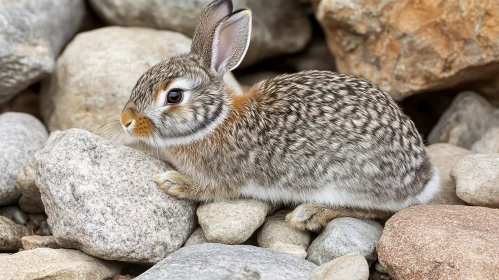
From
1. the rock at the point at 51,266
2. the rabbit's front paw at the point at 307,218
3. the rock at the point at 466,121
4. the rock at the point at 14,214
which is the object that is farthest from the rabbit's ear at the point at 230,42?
the rock at the point at 466,121

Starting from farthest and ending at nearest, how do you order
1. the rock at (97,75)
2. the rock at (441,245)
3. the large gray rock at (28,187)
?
the rock at (97,75) < the large gray rock at (28,187) < the rock at (441,245)

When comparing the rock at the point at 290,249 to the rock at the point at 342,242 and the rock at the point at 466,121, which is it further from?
the rock at the point at 466,121

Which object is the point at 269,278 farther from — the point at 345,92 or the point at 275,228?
the point at 345,92

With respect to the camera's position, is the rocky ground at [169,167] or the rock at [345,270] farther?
the rocky ground at [169,167]

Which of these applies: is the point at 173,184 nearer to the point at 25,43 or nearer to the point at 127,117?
the point at 127,117

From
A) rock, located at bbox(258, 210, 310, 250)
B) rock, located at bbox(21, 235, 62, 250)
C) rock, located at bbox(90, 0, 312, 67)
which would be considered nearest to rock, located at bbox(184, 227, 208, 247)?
rock, located at bbox(258, 210, 310, 250)

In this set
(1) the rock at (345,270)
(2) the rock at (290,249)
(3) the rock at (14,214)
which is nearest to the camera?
(1) the rock at (345,270)

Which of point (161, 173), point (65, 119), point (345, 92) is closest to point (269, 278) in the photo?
point (161, 173)

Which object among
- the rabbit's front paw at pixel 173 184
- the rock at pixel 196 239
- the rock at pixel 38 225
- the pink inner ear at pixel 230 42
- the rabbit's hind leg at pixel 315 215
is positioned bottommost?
the rabbit's hind leg at pixel 315 215

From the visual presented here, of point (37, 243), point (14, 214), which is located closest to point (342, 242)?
point (37, 243)
